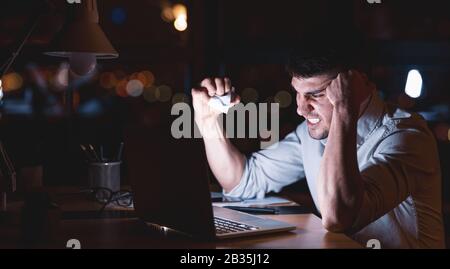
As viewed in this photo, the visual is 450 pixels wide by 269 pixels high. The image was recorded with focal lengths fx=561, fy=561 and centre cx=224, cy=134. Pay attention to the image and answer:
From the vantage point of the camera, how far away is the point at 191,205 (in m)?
1.29

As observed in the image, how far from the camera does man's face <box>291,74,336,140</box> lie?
1.76 m

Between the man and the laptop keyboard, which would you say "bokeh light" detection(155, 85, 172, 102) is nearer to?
the man

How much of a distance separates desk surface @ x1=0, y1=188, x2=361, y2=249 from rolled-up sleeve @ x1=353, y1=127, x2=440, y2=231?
0.48 feet

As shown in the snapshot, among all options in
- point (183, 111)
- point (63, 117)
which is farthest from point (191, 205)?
point (63, 117)

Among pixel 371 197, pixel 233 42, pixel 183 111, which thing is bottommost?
pixel 371 197

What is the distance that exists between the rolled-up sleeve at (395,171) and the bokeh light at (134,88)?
228 cm

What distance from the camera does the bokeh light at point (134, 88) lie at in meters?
3.69

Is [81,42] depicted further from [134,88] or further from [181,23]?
[134,88]

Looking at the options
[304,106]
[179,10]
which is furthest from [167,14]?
[304,106]

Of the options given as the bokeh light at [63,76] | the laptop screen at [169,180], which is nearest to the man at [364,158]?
the laptop screen at [169,180]

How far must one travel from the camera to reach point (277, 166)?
215 centimetres

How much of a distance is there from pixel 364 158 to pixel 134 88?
7.41 feet
